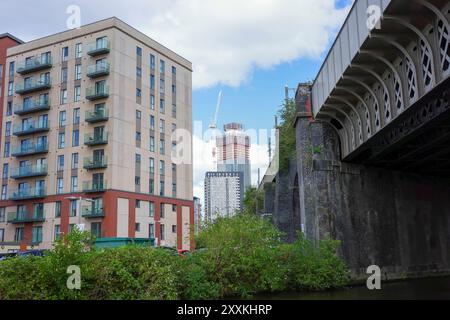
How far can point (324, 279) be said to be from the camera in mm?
22609

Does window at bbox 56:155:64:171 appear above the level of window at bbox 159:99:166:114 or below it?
below

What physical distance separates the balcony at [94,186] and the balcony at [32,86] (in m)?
16.1

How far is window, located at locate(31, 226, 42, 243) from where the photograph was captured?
6319 cm

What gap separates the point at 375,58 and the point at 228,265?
10.3 meters

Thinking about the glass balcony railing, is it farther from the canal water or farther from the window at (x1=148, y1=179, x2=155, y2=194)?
the canal water

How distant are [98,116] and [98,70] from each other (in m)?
6.29

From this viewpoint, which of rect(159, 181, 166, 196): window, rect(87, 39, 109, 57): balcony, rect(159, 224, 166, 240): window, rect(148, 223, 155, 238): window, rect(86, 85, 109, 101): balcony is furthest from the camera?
rect(159, 181, 166, 196): window

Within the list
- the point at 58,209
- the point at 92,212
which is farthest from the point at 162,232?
the point at 58,209

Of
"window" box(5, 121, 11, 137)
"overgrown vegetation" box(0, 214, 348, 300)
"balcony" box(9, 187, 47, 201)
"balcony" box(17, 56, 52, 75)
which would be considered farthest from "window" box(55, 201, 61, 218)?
"overgrown vegetation" box(0, 214, 348, 300)

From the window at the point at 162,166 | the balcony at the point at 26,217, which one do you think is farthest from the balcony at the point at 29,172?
the window at the point at 162,166

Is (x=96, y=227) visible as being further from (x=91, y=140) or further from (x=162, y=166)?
(x=162, y=166)

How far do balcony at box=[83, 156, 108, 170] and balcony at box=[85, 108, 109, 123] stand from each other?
491 cm

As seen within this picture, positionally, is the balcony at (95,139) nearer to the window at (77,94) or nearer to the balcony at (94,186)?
the balcony at (94,186)

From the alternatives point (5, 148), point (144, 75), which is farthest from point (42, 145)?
point (144, 75)
